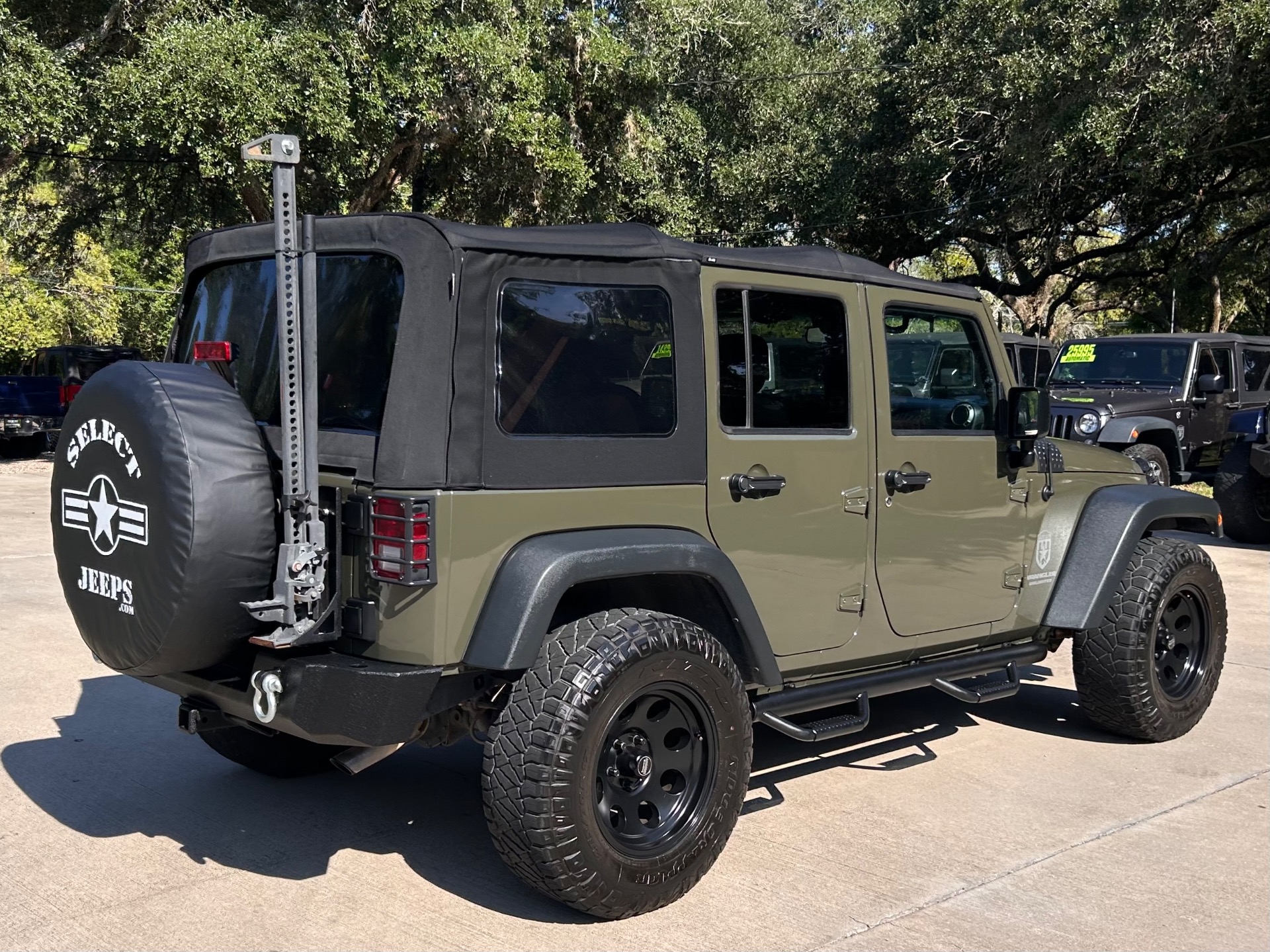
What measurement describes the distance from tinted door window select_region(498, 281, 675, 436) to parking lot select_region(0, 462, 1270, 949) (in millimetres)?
1434

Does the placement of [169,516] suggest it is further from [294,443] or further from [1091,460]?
[1091,460]

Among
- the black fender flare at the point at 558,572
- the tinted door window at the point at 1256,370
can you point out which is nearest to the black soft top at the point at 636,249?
the black fender flare at the point at 558,572

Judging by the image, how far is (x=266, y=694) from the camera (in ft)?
11.1

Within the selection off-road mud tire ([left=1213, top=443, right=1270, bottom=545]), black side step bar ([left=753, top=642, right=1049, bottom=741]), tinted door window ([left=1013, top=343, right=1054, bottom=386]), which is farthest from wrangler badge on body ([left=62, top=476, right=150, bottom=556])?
tinted door window ([left=1013, top=343, right=1054, bottom=386])

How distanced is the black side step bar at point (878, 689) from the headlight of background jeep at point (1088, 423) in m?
8.24

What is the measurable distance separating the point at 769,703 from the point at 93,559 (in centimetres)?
213

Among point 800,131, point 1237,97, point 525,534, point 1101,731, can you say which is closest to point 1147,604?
point 1101,731

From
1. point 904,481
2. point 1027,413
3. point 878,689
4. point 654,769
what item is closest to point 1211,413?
point 1027,413

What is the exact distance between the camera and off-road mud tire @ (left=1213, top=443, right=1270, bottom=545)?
11.4m

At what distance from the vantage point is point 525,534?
351 centimetres

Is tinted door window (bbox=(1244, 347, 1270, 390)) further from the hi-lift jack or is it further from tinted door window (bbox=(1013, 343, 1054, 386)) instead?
the hi-lift jack

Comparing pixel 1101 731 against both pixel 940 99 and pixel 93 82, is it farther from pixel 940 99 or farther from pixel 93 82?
pixel 940 99

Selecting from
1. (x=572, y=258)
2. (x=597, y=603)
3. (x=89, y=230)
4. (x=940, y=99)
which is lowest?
(x=597, y=603)

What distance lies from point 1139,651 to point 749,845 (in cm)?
204
